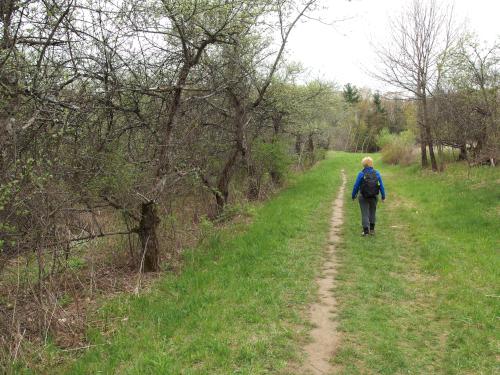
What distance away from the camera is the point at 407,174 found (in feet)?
81.8

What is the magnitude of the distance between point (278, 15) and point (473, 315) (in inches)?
388

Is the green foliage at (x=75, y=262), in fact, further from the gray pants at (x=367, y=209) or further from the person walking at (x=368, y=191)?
the gray pants at (x=367, y=209)

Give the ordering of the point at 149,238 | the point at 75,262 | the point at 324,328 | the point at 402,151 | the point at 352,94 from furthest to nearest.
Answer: the point at 352,94 < the point at 402,151 < the point at 149,238 < the point at 75,262 < the point at 324,328

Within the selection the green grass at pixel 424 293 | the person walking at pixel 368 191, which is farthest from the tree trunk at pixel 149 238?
the person walking at pixel 368 191

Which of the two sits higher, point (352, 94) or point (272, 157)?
point (352, 94)

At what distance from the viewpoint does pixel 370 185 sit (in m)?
10.5

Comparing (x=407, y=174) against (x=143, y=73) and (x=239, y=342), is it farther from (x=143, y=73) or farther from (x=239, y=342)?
(x=239, y=342)

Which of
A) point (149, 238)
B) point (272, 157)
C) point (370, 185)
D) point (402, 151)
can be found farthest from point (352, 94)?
point (149, 238)

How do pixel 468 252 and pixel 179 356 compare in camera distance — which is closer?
pixel 179 356

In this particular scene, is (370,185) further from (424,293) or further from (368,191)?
(424,293)

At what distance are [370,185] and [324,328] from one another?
5635 millimetres

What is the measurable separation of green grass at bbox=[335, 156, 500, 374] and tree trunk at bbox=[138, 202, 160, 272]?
3.60 meters

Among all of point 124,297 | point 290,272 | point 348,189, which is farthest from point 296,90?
point 124,297

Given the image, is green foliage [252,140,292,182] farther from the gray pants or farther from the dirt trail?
the dirt trail
